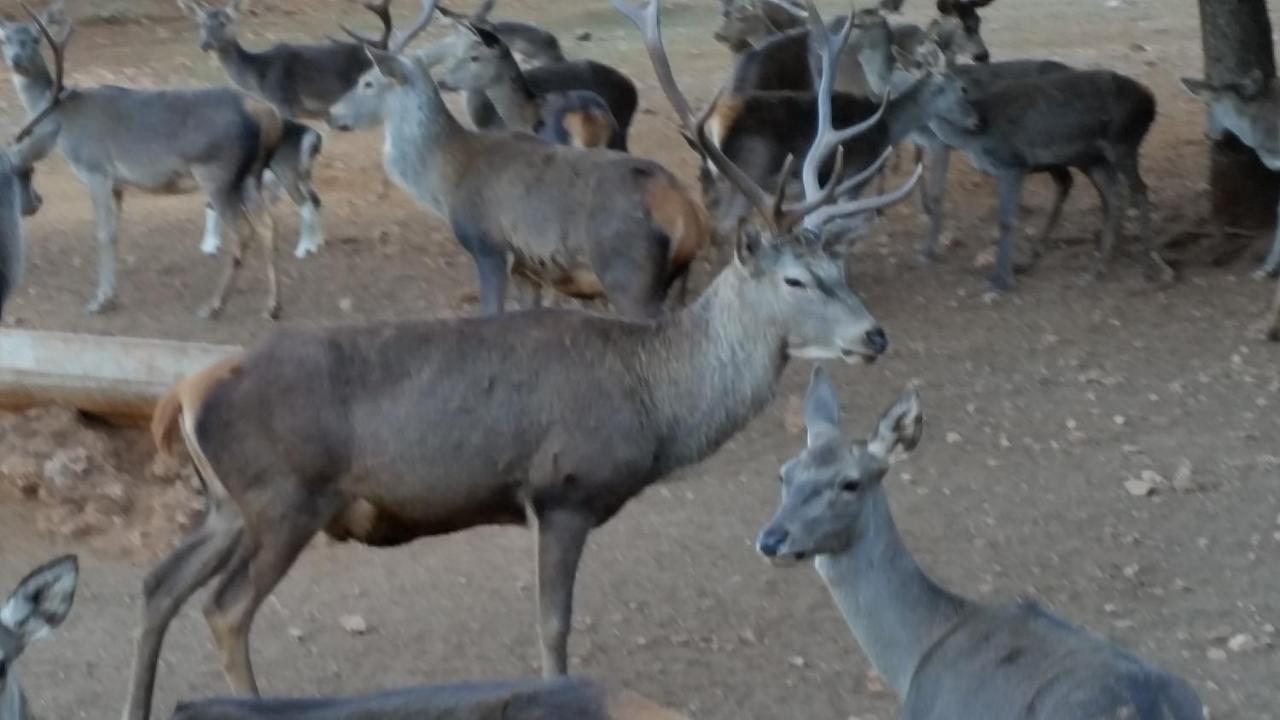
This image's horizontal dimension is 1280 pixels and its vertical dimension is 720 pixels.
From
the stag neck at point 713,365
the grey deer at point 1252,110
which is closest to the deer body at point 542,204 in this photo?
the stag neck at point 713,365

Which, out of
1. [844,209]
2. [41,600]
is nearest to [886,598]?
[844,209]

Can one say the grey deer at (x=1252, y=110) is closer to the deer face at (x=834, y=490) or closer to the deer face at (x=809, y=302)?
the deer face at (x=809, y=302)

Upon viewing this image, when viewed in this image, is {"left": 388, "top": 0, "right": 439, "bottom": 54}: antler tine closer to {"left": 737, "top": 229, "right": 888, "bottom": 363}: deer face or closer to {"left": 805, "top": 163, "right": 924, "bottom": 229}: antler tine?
{"left": 805, "top": 163, "right": 924, "bottom": 229}: antler tine

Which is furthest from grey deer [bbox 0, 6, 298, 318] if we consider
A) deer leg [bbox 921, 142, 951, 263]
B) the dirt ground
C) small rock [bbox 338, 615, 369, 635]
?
small rock [bbox 338, 615, 369, 635]

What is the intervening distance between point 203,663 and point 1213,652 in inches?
116

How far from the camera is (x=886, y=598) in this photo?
471cm

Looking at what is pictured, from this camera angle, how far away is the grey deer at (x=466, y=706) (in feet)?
11.3

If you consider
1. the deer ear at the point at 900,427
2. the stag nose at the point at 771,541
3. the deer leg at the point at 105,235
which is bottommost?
the deer leg at the point at 105,235

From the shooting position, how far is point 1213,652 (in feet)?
18.2

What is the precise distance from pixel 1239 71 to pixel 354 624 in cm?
609

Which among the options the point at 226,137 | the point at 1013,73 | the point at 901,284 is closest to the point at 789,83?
the point at 1013,73

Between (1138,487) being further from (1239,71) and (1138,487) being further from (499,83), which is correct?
(499,83)

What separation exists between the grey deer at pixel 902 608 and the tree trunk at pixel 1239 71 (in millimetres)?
5699

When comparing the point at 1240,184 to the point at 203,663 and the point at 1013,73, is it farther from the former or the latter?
the point at 203,663
